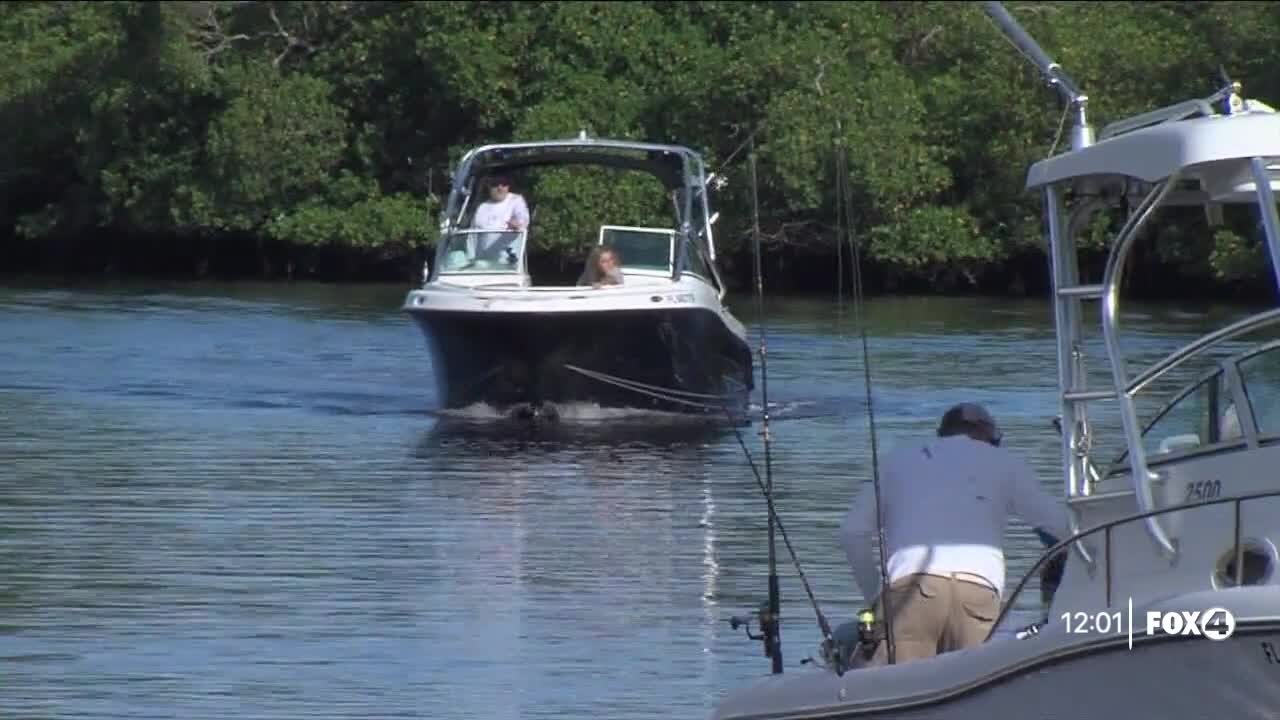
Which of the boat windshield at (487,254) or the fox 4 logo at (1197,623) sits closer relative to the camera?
the fox 4 logo at (1197,623)

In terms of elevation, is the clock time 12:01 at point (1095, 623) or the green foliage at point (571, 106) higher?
the green foliage at point (571, 106)

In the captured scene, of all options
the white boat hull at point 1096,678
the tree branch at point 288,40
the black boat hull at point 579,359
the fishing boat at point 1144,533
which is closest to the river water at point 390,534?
the black boat hull at point 579,359

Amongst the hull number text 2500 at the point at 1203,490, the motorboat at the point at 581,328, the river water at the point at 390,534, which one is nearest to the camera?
the hull number text 2500 at the point at 1203,490

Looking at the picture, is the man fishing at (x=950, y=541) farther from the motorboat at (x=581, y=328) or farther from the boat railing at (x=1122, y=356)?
the motorboat at (x=581, y=328)

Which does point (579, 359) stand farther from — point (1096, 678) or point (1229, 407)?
point (1096, 678)

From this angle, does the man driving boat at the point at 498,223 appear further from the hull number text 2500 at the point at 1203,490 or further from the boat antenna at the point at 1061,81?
the hull number text 2500 at the point at 1203,490

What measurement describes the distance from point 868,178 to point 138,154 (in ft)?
48.9

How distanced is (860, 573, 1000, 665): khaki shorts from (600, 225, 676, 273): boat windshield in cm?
1218

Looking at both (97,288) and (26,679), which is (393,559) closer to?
(26,679)

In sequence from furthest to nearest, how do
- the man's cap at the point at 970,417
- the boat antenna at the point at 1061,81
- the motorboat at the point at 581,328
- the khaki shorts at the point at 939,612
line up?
the motorboat at the point at 581,328
the boat antenna at the point at 1061,81
the man's cap at the point at 970,417
the khaki shorts at the point at 939,612

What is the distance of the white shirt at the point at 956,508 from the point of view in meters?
7.79

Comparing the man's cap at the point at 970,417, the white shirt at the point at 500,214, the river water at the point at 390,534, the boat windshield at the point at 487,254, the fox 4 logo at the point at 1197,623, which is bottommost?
the river water at the point at 390,534

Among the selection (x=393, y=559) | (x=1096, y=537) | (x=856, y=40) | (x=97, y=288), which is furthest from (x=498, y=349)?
(x=856, y=40)

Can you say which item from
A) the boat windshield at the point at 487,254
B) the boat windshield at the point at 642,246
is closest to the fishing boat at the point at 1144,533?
the boat windshield at the point at 642,246
